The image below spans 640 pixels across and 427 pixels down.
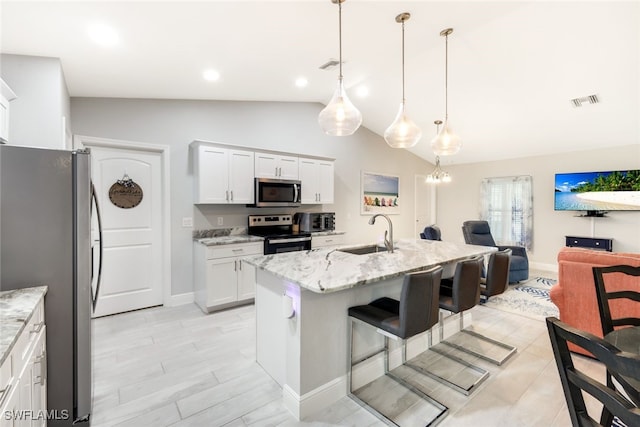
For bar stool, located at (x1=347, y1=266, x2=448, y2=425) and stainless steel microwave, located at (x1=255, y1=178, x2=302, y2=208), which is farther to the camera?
stainless steel microwave, located at (x1=255, y1=178, x2=302, y2=208)

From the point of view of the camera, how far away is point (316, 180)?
16.1 feet

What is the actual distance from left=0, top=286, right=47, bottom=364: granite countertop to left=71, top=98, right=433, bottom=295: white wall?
2377 millimetres

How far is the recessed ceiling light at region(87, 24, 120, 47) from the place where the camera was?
205cm

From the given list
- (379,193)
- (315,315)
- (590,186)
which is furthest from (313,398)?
(590,186)

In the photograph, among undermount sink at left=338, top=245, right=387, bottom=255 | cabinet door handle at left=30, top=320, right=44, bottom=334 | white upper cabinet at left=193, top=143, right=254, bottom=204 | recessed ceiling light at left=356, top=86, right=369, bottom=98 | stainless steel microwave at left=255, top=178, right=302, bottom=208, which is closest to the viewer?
cabinet door handle at left=30, top=320, right=44, bottom=334

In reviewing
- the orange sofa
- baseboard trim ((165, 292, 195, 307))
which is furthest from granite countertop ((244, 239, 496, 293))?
baseboard trim ((165, 292, 195, 307))

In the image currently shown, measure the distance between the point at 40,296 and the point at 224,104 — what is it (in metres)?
3.37

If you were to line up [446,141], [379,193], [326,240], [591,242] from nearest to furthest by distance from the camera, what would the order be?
[446,141]
[326,240]
[591,242]
[379,193]

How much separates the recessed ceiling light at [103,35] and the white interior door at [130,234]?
5.34 ft

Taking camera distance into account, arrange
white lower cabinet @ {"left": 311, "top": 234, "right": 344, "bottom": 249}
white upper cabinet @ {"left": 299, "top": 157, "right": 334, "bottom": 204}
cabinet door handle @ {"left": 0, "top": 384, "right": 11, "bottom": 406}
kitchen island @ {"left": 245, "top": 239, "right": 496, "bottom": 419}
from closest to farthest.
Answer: cabinet door handle @ {"left": 0, "top": 384, "right": 11, "bottom": 406}, kitchen island @ {"left": 245, "top": 239, "right": 496, "bottom": 419}, white lower cabinet @ {"left": 311, "top": 234, "right": 344, "bottom": 249}, white upper cabinet @ {"left": 299, "top": 157, "right": 334, "bottom": 204}

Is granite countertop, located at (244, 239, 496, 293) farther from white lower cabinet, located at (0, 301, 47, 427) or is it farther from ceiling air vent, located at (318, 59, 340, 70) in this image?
ceiling air vent, located at (318, 59, 340, 70)

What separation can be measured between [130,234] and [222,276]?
1.27m

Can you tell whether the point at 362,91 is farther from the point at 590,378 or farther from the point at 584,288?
the point at 590,378

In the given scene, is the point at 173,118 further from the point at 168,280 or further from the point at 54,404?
the point at 54,404
